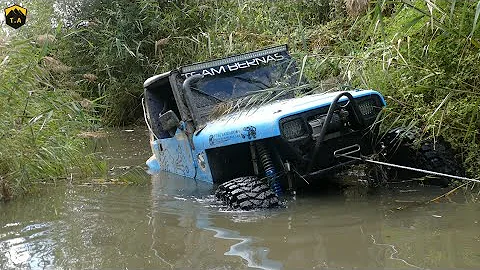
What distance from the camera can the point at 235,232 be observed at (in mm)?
3979

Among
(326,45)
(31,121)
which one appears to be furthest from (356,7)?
(31,121)

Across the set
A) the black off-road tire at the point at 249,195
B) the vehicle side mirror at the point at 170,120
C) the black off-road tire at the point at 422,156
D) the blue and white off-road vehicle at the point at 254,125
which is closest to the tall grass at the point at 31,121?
the vehicle side mirror at the point at 170,120

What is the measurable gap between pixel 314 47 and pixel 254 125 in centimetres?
438

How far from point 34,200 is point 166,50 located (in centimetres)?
724

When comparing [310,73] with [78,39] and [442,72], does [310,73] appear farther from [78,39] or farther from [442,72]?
[78,39]

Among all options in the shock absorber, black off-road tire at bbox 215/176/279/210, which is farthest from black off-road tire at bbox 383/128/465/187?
black off-road tire at bbox 215/176/279/210

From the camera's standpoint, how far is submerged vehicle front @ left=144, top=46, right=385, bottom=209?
4688 millimetres

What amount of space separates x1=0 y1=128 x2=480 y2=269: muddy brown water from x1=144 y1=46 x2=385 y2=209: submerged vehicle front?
0.87 feet

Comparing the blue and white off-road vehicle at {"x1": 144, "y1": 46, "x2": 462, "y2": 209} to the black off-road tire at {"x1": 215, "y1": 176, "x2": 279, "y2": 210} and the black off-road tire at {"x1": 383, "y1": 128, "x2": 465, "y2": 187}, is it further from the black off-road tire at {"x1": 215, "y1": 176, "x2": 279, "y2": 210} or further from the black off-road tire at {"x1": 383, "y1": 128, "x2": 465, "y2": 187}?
the black off-road tire at {"x1": 383, "y1": 128, "x2": 465, "y2": 187}

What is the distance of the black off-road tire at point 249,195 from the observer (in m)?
4.54

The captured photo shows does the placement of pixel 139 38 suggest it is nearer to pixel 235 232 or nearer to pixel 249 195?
pixel 249 195

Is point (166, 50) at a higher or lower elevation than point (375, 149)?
higher

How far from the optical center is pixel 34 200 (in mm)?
5105

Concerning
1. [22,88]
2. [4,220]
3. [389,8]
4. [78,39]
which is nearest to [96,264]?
[4,220]
